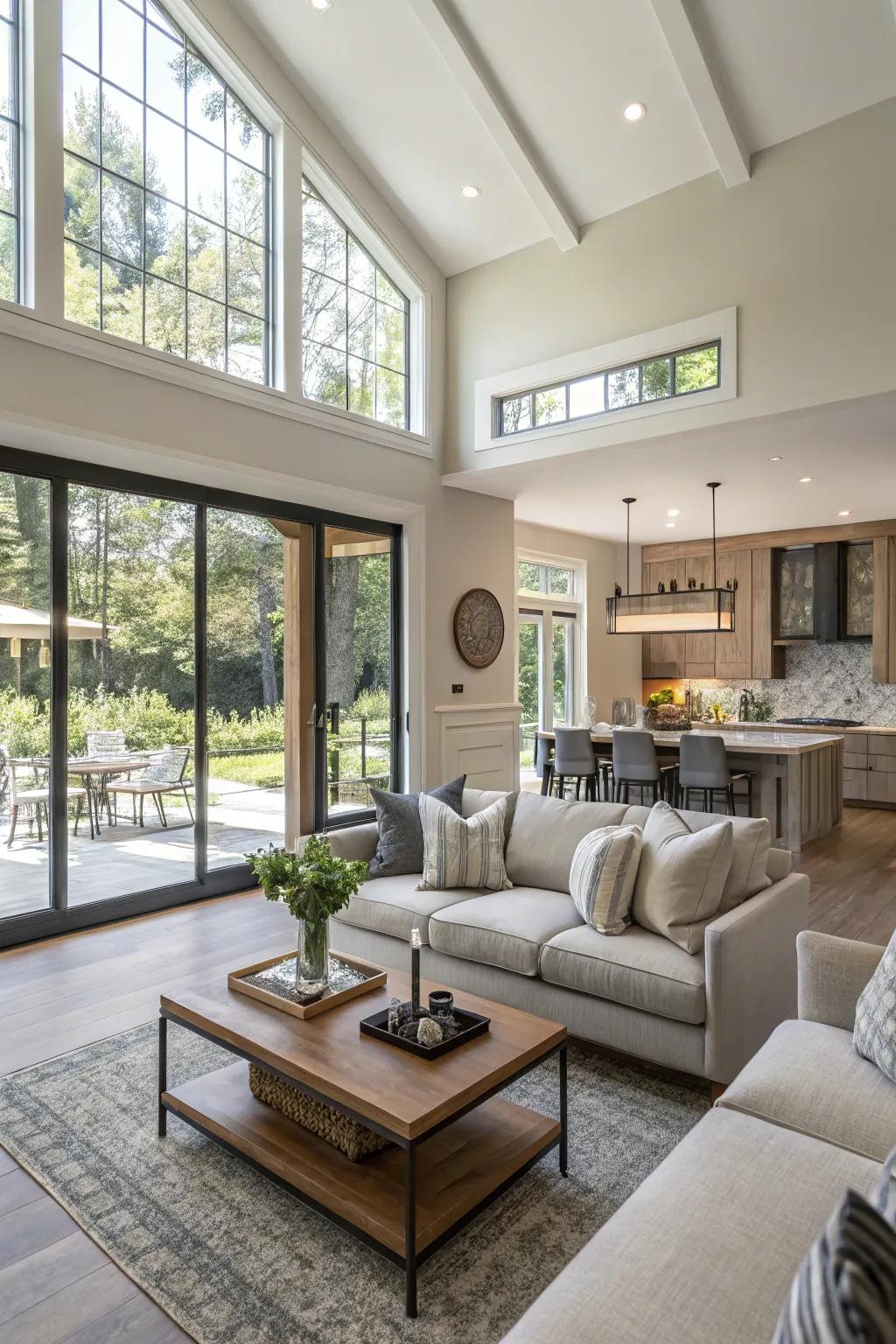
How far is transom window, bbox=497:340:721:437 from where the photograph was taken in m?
4.82

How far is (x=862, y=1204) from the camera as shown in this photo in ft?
2.58

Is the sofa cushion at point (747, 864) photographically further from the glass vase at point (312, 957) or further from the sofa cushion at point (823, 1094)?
the glass vase at point (312, 957)

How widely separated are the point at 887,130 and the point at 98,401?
4.19 metres

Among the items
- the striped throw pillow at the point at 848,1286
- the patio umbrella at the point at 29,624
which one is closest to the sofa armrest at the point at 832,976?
the striped throw pillow at the point at 848,1286

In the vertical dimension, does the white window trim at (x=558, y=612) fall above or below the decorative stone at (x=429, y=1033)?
above

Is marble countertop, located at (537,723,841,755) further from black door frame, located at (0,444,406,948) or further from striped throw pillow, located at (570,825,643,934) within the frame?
striped throw pillow, located at (570,825,643,934)

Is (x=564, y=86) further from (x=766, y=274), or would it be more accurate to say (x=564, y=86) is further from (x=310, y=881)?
(x=310, y=881)

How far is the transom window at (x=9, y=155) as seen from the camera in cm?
379

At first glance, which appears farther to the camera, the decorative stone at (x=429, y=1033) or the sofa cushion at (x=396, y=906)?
the sofa cushion at (x=396, y=906)

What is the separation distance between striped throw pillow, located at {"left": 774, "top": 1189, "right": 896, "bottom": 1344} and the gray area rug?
4.04ft

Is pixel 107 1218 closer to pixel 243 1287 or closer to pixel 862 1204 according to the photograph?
pixel 243 1287

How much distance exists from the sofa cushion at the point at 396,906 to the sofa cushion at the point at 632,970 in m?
0.58

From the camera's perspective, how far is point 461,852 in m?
3.48

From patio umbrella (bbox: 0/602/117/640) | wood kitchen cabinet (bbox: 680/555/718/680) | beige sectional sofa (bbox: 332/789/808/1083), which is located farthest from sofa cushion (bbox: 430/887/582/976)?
wood kitchen cabinet (bbox: 680/555/718/680)
